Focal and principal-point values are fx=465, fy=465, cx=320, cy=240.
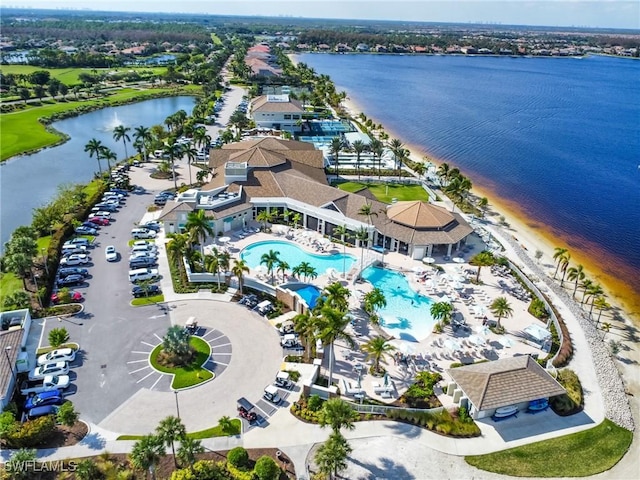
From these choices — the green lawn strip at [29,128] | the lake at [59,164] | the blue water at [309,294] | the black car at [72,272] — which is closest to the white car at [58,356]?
the black car at [72,272]

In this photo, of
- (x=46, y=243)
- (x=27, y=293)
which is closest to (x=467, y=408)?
(x=27, y=293)

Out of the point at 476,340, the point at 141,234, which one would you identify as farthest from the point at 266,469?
the point at 141,234

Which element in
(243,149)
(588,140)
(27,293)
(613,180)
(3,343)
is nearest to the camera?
(3,343)

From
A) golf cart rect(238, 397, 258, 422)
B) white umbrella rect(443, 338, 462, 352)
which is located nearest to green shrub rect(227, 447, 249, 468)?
golf cart rect(238, 397, 258, 422)

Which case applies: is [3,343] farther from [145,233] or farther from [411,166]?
[411,166]

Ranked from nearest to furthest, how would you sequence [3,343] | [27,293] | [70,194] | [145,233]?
[3,343], [27,293], [145,233], [70,194]

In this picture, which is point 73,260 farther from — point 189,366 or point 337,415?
point 337,415
